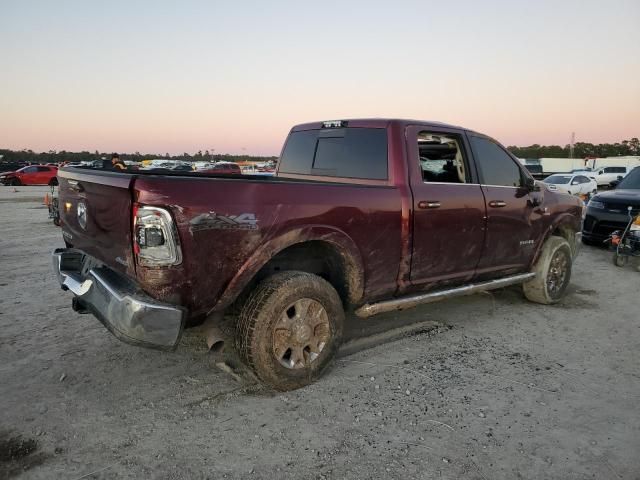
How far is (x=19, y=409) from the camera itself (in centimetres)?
289

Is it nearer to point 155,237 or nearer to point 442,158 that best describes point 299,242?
point 155,237

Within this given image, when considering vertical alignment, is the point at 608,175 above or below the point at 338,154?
below

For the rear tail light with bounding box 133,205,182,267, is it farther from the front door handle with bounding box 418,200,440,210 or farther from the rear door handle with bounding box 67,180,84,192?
the front door handle with bounding box 418,200,440,210

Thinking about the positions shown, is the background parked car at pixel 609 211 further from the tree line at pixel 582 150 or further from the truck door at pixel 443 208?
the tree line at pixel 582 150

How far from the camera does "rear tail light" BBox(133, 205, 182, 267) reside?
2535 mm

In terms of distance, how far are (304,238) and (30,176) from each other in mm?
34459

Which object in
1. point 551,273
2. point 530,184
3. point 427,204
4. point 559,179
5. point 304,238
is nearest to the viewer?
point 304,238

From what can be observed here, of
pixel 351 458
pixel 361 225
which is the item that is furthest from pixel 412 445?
pixel 361 225

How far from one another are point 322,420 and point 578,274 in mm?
5919

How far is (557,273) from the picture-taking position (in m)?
5.39

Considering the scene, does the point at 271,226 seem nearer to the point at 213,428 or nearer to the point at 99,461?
the point at 213,428

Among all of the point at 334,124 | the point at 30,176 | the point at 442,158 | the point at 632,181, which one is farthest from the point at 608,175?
the point at 30,176

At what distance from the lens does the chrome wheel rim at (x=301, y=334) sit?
3121 millimetres

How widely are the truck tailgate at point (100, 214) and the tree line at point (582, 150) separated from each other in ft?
256
